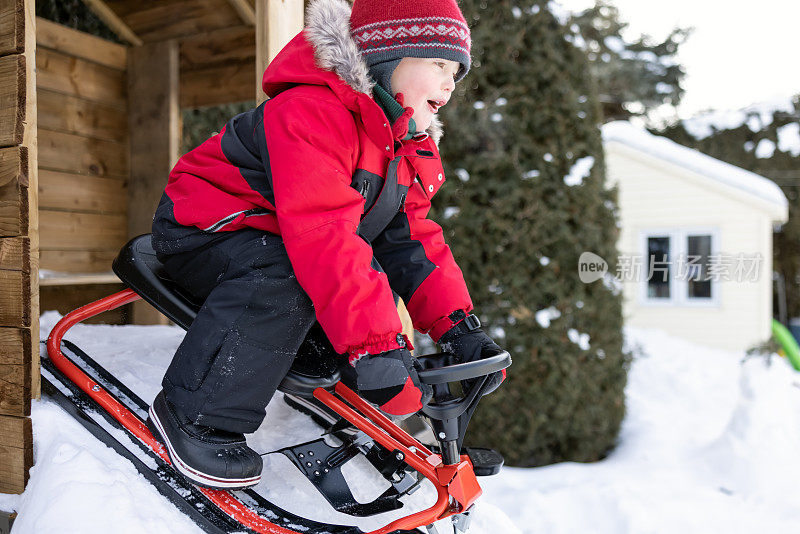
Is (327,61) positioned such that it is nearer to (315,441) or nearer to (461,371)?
(461,371)

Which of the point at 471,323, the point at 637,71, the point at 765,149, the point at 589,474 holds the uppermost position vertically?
the point at 637,71

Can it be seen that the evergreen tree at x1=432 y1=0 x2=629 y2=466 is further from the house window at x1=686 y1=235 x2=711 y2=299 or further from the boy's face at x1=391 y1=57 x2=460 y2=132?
the house window at x1=686 y1=235 x2=711 y2=299

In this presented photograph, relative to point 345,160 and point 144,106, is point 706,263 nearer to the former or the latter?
point 144,106

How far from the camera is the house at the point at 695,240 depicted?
384 inches

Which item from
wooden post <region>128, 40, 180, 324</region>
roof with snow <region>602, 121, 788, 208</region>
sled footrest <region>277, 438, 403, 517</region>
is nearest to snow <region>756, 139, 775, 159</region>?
roof with snow <region>602, 121, 788, 208</region>

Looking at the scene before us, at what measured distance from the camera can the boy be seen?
139cm

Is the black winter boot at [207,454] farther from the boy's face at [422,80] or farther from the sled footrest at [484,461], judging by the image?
the boy's face at [422,80]

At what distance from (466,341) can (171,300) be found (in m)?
0.83

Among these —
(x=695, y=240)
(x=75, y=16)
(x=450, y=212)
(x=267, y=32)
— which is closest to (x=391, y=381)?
(x=267, y=32)

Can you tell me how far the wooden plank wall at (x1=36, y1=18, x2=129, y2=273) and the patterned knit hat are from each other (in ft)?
7.83

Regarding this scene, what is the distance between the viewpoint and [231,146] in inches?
64.4

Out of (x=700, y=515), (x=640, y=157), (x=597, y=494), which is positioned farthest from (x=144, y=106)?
(x=640, y=157)

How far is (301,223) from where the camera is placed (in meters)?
1.41

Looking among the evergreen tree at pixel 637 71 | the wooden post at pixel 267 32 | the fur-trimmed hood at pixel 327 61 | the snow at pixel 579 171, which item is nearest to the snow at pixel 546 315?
the snow at pixel 579 171
